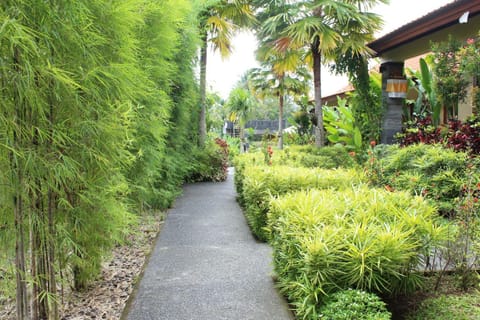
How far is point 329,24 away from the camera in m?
8.80

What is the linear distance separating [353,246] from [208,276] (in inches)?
72.3

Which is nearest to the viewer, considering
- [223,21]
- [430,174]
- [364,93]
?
[430,174]

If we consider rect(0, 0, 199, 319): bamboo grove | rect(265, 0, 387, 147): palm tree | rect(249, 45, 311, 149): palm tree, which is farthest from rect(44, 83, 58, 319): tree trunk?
rect(249, 45, 311, 149): palm tree

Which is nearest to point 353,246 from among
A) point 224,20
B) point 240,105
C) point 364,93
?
point 364,93

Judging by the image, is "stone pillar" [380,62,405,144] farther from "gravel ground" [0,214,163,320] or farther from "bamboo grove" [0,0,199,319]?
"bamboo grove" [0,0,199,319]

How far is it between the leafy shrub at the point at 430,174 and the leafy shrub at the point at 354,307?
2720 millimetres

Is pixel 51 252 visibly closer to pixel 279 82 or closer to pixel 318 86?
pixel 318 86

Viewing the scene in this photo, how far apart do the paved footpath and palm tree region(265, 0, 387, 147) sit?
15.1 feet

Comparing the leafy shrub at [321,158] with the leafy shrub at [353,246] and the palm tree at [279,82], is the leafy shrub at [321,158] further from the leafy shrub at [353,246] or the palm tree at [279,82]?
the palm tree at [279,82]

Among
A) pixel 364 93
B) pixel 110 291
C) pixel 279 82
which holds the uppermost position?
pixel 279 82

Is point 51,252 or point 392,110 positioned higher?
point 392,110

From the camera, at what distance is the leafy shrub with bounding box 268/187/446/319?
245 centimetres

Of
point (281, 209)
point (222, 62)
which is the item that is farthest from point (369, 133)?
point (281, 209)

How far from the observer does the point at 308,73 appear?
17.7 meters
